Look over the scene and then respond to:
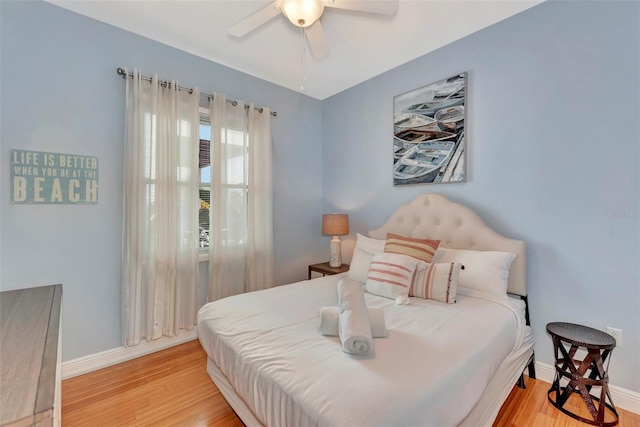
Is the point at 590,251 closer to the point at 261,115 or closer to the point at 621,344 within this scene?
the point at 621,344

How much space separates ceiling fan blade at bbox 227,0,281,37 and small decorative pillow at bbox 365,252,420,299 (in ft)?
5.88

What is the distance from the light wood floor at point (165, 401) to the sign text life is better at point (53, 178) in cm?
132

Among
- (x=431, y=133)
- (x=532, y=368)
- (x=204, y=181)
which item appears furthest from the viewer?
(x=204, y=181)

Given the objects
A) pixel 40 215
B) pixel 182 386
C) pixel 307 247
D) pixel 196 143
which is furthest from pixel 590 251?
pixel 40 215

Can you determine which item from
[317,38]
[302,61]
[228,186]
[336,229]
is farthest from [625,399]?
[302,61]

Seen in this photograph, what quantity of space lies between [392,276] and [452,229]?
30.9 inches

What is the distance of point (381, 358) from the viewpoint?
1.13 metres

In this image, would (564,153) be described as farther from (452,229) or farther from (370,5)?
(370,5)

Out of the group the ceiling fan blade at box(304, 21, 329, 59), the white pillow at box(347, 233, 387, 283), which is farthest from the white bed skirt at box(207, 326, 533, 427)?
the ceiling fan blade at box(304, 21, 329, 59)

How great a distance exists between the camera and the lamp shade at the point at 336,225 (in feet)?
9.95

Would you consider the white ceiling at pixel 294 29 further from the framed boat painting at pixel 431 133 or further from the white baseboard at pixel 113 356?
the white baseboard at pixel 113 356

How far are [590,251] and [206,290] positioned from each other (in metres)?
3.03

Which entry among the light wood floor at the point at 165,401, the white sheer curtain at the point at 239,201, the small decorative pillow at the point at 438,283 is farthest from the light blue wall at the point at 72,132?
the small decorative pillow at the point at 438,283

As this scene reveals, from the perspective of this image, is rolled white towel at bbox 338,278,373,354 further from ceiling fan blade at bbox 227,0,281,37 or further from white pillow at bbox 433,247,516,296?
ceiling fan blade at bbox 227,0,281,37
